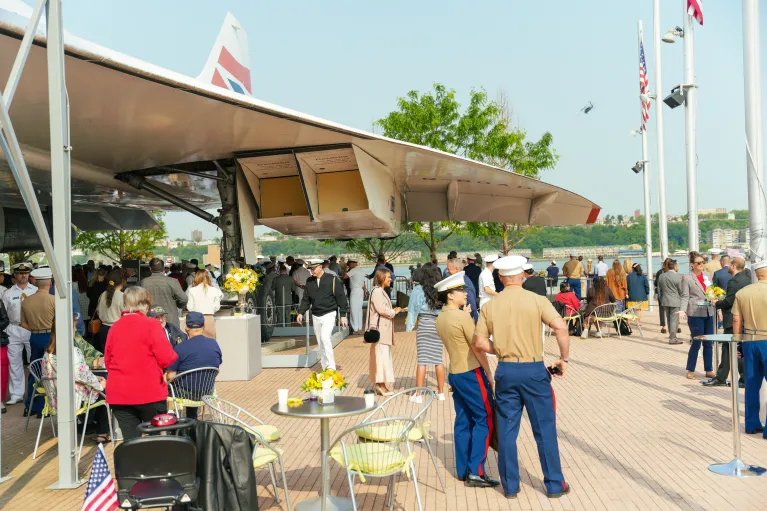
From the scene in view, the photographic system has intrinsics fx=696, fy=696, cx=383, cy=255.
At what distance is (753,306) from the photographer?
7168 mm

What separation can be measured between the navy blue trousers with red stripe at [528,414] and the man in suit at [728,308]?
484 centimetres

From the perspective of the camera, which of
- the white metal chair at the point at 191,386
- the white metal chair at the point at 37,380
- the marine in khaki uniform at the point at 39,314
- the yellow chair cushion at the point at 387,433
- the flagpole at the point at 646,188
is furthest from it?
the flagpole at the point at 646,188

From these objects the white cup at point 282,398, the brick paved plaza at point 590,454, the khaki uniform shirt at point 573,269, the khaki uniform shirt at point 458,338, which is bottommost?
the brick paved plaza at point 590,454

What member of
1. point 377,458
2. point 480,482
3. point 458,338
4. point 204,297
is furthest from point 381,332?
point 377,458

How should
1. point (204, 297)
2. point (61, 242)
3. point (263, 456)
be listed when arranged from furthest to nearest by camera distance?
point (204, 297), point (61, 242), point (263, 456)

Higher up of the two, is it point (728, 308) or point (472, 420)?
point (728, 308)

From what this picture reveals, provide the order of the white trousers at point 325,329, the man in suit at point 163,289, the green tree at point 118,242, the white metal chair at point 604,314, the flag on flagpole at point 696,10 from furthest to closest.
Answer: the green tree at point 118,242
the white metal chair at point 604,314
the flag on flagpole at point 696,10
the white trousers at point 325,329
the man in suit at point 163,289

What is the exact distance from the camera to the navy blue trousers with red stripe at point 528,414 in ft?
17.8

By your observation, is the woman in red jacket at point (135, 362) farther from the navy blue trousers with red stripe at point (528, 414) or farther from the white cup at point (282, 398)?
the navy blue trousers with red stripe at point (528, 414)

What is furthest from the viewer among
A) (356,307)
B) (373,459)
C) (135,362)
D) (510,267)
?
(356,307)

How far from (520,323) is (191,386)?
3343mm

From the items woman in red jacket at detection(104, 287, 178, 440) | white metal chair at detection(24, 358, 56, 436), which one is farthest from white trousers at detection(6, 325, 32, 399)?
woman in red jacket at detection(104, 287, 178, 440)

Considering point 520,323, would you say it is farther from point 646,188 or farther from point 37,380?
point 646,188

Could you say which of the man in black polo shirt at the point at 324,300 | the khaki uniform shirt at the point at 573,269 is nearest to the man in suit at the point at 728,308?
the man in black polo shirt at the point at 324,300
